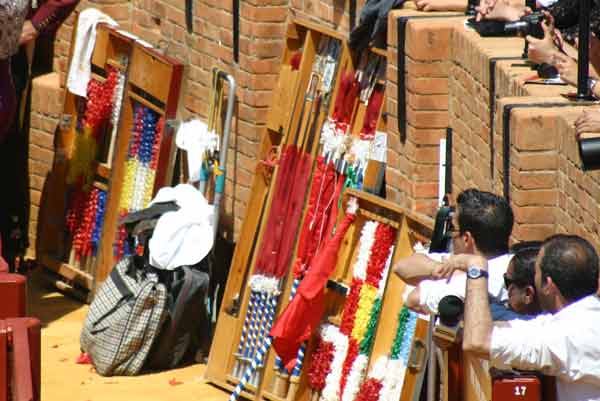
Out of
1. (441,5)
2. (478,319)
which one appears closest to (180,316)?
(441,5)

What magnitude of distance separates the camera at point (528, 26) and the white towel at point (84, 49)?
410 cm

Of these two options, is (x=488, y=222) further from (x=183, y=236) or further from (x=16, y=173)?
(x=16, y=173)

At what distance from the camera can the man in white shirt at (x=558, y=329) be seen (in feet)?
15.9

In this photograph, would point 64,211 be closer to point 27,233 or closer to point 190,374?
point 27,233

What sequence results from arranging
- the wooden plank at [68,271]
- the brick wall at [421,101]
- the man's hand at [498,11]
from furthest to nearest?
the wooden plank at [68,271] < the brick wall at [421,101] < the man's hand at [498,11]

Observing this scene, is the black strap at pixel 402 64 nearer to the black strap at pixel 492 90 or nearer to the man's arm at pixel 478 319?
the black strap at pixel 492 90

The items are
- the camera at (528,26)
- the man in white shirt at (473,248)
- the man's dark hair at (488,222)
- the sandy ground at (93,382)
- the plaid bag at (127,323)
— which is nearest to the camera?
the man in white shirt at (473,248)

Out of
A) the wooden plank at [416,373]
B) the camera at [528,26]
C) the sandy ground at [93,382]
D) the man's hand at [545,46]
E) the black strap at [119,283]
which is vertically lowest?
the sandy ground at [93,382]

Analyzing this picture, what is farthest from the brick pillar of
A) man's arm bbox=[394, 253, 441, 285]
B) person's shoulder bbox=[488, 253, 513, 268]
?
person's shoulder bbox=[488, 253, 513, 268]

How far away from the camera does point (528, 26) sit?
695cm

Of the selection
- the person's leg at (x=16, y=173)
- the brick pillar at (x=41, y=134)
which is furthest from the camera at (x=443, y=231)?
the brick pillar at (x=41, y=134)

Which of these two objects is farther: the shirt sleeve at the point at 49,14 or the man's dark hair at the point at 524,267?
the shirt sleeve at the point at 49,14

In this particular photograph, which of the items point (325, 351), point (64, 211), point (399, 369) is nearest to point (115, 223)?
point (64, 211)

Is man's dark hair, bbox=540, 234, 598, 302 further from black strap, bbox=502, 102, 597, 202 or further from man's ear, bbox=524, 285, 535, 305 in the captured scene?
black strap, bbox=502, 102, 597, 202
